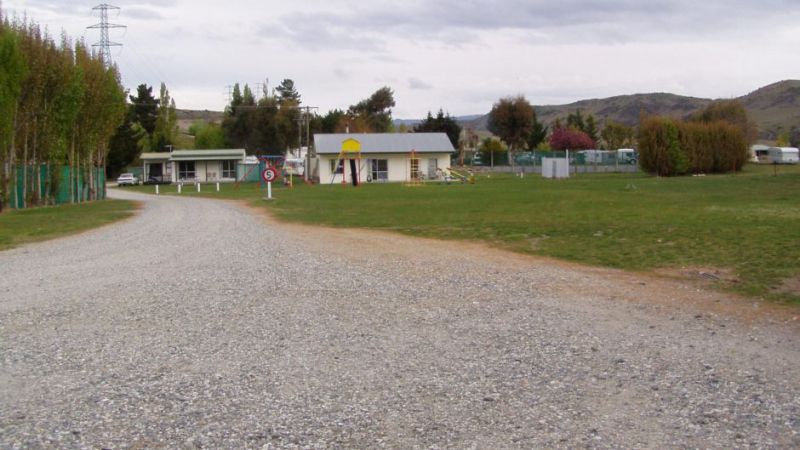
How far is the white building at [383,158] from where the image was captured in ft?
219

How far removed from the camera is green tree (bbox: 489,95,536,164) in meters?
90.0

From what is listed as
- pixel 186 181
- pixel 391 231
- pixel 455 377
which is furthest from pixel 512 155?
pixel 455 377

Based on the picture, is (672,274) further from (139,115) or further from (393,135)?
(139,115)

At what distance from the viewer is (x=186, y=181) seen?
8288 cm

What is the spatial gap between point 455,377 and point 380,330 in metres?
1.96

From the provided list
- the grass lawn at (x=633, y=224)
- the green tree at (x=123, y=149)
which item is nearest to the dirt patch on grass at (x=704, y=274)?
the grass lawn at (x=633, y=224)

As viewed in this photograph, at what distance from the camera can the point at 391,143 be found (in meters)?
70.1

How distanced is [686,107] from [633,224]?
16935 centimetres

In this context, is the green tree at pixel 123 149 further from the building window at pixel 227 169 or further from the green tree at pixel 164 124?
the building window at pixel 227 169

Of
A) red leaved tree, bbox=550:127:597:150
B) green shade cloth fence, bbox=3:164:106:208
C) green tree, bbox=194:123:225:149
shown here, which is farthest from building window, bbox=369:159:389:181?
green tree, bbox=194:123:225:149

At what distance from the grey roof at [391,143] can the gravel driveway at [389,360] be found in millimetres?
55047

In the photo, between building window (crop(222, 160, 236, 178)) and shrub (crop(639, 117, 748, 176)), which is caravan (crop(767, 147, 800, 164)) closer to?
shrub (crop(639, 117, 748, 176))

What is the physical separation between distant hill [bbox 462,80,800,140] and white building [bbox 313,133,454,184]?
81493 millimetres

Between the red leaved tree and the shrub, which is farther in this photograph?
the red leaved tree
